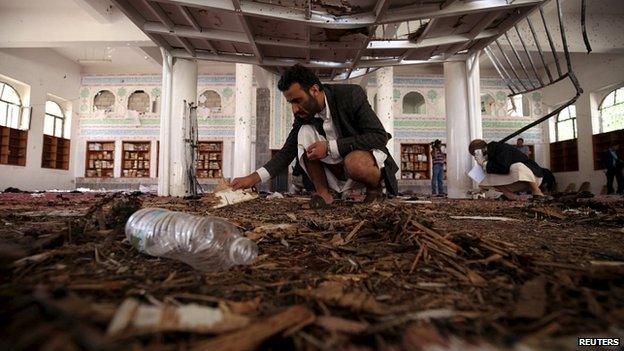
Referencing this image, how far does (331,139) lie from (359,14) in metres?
2.36

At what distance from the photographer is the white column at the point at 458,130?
21.8 feet

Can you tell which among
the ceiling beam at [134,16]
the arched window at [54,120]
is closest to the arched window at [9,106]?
the arched window at [54,120]

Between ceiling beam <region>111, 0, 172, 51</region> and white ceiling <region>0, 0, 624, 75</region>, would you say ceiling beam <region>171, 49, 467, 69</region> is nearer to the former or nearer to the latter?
ceiling beam <region>111, 0, 172, 51</region>

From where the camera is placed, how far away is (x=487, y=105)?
15.4 m

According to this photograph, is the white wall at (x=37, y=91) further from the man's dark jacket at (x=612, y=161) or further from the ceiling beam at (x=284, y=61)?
the man's dark jacket at (x=612, y=161)

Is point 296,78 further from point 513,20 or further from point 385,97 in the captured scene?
point 385,97

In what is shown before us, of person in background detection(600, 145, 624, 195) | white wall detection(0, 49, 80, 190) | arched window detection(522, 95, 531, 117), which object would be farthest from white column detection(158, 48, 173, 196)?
arched window detection(522, 95, 531, 117)

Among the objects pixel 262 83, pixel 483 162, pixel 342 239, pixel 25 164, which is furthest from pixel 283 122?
pixel 342 239

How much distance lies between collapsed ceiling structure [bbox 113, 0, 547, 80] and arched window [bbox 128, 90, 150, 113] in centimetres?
1106

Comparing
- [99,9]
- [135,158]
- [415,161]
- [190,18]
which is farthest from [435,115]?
[135,158]

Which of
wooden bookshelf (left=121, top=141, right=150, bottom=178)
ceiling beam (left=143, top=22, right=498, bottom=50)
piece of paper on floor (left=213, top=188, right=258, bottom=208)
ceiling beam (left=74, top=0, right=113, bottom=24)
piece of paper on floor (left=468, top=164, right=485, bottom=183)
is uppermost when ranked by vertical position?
ceiling beam (left=74, top=0, right=113, bottom=24)

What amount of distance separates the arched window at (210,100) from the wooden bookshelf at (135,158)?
340 cm

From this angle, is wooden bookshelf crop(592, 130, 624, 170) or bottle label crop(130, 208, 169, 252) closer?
bottle label crop(130, 208, 169, 252)

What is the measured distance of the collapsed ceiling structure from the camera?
4512 mm
